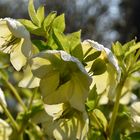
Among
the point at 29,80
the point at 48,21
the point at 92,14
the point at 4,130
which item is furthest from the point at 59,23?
the point at 92,14

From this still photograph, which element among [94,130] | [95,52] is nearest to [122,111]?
[94,130]

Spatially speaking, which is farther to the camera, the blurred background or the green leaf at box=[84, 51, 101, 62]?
the blurred background

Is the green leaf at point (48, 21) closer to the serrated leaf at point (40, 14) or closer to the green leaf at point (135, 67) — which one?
the serrated leaf at point (40, 14)

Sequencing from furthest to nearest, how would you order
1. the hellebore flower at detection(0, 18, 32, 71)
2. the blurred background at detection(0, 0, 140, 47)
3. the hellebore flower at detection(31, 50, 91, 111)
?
the blurred background at detection(0, 0, 140, 47) → the hellebore flower at detection(0, 18, 32, 71) → the hellebore flower at detection(31, 50, 91, 111)

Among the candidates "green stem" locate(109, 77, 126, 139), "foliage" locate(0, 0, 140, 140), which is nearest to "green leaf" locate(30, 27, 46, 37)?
"foliage" locate(0, 0, 140, 140)

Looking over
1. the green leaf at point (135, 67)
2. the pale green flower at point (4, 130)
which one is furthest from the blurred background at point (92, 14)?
the pale green flower at point (4, 130)

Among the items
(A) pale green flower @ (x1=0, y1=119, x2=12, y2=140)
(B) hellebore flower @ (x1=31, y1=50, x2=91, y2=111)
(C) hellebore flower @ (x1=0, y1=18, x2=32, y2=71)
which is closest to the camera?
(B) hellebore flower @ (x1=31, y1=50, x2=91, y2=111)

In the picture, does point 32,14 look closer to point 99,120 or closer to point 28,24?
point 28,24

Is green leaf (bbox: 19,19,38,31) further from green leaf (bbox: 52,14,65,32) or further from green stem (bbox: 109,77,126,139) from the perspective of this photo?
green stem (bbox: 109,77,126,139)
